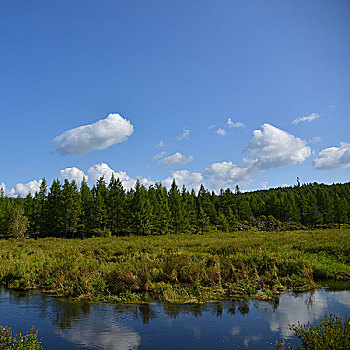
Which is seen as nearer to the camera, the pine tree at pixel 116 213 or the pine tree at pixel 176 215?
the pine tree at pixel 116 213

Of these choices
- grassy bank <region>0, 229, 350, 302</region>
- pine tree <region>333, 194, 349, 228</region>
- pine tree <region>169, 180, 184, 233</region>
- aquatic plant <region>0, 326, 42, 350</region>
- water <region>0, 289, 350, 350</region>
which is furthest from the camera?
pine tree <region>333, 194, 349, 228</region>

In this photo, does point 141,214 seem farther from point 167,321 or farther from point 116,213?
point 167,321

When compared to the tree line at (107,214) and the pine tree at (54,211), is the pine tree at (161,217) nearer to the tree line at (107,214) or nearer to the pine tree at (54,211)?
the tree line at (107,214)

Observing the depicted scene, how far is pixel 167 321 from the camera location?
8.77 metres

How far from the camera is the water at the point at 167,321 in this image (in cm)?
732

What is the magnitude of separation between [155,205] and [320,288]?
47.6 m

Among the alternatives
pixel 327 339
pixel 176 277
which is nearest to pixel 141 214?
pixel 176 277

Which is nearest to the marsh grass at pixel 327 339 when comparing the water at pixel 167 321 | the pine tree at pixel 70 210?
the water at pixel 167 321

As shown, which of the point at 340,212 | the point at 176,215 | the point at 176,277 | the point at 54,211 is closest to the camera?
the point at 176,277

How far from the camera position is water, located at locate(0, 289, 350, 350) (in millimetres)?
7316

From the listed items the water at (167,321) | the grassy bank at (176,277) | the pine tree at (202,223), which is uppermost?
the pine tree at (202,223)

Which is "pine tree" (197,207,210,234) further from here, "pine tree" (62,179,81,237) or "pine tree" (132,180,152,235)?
"pine tree" (62,179,81,237)

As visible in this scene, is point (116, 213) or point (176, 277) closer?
point (176, 277)

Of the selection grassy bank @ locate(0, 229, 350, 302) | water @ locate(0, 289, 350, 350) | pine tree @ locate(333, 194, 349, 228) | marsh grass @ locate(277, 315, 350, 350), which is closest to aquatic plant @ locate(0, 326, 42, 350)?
water @ locate(0, 289, 350, 350)
